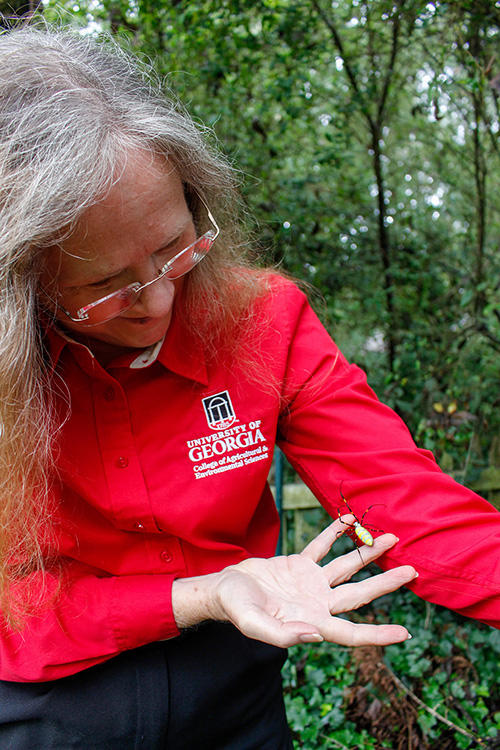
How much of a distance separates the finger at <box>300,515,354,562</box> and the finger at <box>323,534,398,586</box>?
59 millimetres

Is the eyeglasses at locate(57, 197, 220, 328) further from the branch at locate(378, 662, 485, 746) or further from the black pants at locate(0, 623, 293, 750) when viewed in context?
the branch at locate(378, 662, 485, 746)

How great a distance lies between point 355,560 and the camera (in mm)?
1386

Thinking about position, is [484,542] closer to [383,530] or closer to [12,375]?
[383,530]

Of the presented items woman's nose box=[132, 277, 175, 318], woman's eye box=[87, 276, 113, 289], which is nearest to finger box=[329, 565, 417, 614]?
woman's nose box=[132, 277, 175, 318]

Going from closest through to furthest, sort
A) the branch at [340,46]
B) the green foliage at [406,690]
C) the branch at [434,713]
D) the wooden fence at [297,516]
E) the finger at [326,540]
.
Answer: the finger at [326,540] → the branch at [434,713] → the green foliage at [406,690] → the branch at [340,46] → the wooden fence at [297,516]

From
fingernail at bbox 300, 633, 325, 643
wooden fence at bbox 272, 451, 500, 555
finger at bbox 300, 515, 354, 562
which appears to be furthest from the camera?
wooden fence at bbox 272, 451, 500, 555

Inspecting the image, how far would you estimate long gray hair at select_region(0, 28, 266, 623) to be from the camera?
122cm

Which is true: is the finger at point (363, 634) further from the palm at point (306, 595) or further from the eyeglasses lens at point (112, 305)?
the eyeglasses lens at point (112, 305)

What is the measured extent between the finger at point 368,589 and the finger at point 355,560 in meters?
0.06

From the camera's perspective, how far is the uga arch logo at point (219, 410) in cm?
158

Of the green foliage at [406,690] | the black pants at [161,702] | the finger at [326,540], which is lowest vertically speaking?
the green foliage at [406,690]

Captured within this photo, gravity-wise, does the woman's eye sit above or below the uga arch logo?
above

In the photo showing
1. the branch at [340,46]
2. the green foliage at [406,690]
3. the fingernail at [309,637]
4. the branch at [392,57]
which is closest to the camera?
the fingernail at [309,637]

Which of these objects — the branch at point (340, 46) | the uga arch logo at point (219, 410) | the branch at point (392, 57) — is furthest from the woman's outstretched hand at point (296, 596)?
the branch at point (340, 46)
